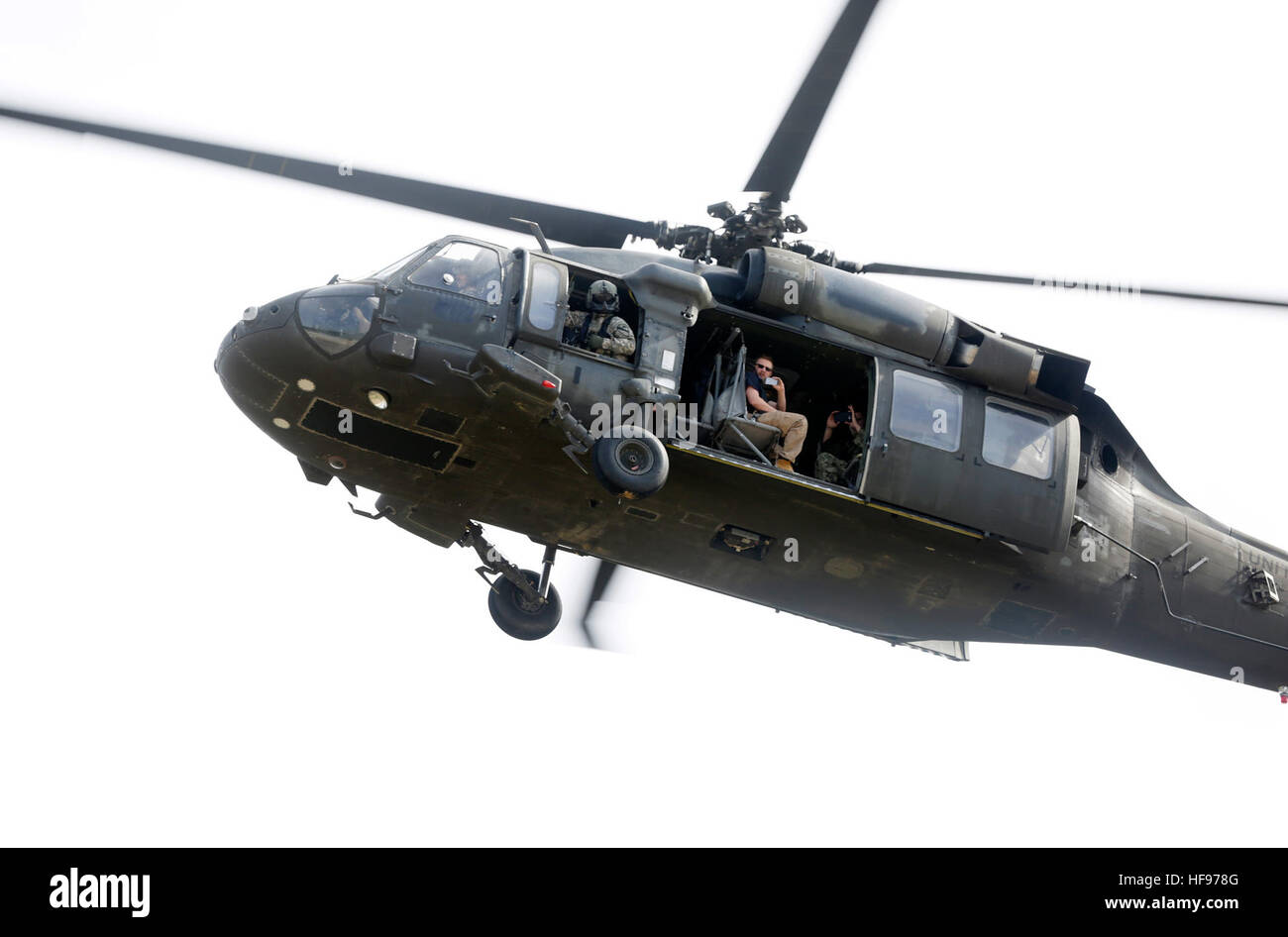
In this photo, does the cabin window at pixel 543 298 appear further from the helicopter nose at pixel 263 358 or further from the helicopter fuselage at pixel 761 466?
the helicopter nose at pixel 263 358

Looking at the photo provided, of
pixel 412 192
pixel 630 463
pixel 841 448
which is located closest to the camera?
pixel 630 463

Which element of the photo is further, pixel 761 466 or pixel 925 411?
pixel 925 411

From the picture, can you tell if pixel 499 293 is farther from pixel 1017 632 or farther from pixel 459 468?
pixel 1017 632

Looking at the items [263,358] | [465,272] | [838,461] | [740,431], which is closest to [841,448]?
[838,461]

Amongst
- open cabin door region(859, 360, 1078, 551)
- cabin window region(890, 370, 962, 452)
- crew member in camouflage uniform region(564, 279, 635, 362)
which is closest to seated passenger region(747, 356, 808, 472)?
open cabin door region(859, 360, 1078, 551)

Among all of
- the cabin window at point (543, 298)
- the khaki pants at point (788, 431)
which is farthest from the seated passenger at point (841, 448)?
the cabin window at point (543, 298)

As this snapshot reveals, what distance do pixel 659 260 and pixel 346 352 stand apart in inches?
130

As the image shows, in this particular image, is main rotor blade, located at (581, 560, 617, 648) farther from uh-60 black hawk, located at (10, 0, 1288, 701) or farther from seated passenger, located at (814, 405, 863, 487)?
seated passenger, located at (814, 405, 863, 487)

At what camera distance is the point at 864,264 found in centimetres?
1405

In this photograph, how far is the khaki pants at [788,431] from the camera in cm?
1223

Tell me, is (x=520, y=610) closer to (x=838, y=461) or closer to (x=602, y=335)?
(x=602, y=335)

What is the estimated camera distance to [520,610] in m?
14.1

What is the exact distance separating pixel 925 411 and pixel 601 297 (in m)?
3.15

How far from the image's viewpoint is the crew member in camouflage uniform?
11.8 metres
